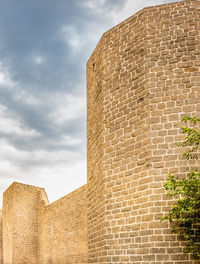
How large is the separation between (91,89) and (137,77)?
7.57ft

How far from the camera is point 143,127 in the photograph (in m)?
7.86

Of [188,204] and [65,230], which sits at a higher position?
[188,204]

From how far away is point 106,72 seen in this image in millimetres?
9234

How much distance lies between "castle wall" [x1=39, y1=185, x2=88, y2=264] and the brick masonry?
6.31m

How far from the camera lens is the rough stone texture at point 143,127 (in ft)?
24.1

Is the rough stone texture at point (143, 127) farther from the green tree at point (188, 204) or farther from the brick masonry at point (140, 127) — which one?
the green tree at point (188, 204)

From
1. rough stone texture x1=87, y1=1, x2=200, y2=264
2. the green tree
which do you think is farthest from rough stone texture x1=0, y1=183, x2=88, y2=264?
the green tree

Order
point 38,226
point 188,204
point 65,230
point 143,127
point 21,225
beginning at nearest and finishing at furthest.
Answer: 1. point 188,204
2. point 143,127
3. point 65,230
4. point 21,225
5. point 38,226

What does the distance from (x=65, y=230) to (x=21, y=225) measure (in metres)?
6.00

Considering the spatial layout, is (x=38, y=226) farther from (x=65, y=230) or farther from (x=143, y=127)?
(x=143, y=127)

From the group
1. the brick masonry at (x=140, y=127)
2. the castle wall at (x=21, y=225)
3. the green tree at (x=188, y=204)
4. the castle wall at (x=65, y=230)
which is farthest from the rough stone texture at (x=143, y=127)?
the castle wall at (x=21, y=225)

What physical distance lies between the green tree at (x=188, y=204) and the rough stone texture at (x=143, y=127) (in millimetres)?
186

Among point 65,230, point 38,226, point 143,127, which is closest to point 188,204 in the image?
point 143,127

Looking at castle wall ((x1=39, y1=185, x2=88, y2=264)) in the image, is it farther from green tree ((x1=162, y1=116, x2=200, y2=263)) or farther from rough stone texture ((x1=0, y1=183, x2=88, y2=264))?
green tree ((x1=162, y1=116, x2=200, y2=263))
